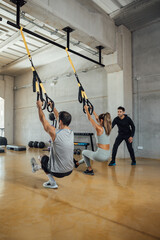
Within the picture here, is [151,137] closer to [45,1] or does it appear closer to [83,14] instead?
[83,14]

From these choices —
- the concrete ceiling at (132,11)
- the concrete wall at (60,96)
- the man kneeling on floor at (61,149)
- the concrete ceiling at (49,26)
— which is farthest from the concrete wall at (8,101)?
the man kneeling on floor at (61,149)

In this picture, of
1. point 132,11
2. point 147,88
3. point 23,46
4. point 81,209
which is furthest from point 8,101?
point 81,209

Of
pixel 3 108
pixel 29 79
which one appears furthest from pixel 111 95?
pixel 3 108

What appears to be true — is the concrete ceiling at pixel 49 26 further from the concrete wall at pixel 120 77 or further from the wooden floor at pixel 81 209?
the wooden floor at pixel 81 209

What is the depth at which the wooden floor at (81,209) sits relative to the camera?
1788mm

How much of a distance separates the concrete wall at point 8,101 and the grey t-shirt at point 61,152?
9735 mm

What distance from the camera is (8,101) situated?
38.8 feet

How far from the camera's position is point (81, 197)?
2.74 metres

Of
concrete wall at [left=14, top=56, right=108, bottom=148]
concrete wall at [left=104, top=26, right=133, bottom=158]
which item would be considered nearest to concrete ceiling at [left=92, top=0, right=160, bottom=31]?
concrete wall at [left=104, top=26, right=133, bottom=158]

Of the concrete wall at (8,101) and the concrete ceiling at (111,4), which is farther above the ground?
the concrete ceiling at (111,4)

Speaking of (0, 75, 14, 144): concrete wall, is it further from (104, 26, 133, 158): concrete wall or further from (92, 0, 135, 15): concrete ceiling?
(92, 0, 135, 15): concrete ceiling

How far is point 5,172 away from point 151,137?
4450mm

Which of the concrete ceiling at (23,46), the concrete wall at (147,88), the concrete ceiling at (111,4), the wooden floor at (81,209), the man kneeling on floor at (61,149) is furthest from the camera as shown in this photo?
the concrete ceiling at (23,46)

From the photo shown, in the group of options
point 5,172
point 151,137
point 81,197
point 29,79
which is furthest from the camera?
point 29,79
